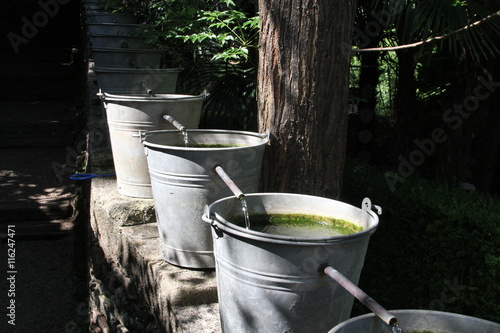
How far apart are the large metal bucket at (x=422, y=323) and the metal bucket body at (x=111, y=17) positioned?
672cm

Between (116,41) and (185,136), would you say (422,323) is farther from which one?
(116,41)

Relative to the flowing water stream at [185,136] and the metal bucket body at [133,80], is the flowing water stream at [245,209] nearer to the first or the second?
the flowing water stream at [185,136]

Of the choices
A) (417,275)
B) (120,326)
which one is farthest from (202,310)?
(417,275)

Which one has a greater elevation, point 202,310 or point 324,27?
point 324,27

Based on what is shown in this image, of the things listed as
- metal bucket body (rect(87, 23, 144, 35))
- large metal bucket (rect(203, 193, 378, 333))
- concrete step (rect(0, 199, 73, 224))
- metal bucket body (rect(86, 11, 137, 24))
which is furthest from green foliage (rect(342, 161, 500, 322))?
metal bucket body (rect(86, 11, 137, 24))

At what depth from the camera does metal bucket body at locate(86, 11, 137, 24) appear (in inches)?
292

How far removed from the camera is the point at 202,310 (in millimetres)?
2459

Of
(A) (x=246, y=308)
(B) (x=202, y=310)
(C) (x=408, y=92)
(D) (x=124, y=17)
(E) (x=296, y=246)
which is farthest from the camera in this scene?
(D) (x=124, y=17)

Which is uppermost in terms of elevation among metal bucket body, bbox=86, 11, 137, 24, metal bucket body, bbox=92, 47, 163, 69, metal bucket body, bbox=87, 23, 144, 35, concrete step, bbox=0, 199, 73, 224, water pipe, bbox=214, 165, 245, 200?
metal bucket body, bbox=86, 11, 137, 24

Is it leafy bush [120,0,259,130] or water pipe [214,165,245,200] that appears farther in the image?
leafy bush [120,0,259,130]

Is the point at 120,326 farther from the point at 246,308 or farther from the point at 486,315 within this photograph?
the point at 486,315

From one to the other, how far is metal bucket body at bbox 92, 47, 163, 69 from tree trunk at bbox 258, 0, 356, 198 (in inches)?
114

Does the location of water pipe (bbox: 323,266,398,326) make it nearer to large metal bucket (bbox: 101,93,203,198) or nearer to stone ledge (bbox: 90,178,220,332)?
stone ledge (bbox: 90,178,220,332)

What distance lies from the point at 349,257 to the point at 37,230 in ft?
15.5
